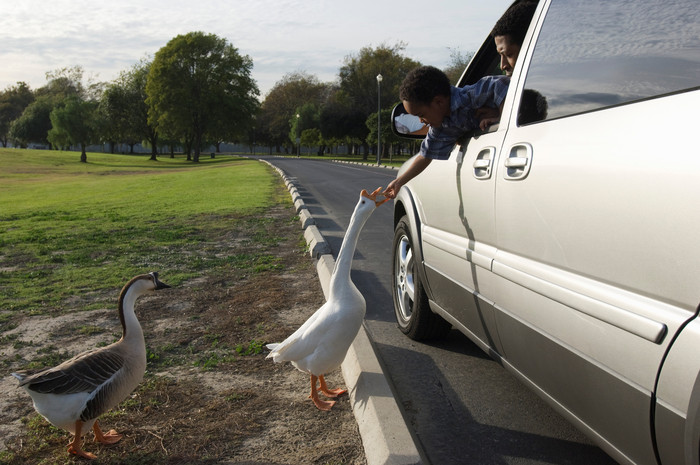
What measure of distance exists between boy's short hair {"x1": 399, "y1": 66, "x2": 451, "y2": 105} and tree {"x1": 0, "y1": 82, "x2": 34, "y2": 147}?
122 metres

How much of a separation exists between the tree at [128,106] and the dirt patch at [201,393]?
2629 inches

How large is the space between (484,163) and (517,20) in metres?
0.92

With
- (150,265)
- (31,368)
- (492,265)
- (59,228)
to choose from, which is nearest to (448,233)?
(492,265)

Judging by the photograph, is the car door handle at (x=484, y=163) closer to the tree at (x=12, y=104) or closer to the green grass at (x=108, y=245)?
the green grass at (x=108, y=245)

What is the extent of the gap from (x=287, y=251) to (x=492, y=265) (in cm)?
586

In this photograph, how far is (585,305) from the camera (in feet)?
6.02

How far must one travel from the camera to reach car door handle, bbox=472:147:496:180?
267 cm

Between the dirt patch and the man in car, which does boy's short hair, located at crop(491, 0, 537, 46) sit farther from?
the dirt patch

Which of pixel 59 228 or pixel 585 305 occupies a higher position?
pixel 585 305

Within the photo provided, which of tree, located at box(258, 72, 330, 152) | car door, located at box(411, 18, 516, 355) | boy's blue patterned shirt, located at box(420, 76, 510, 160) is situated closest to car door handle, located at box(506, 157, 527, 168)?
car door, located at box(411, 18, 516, 355)

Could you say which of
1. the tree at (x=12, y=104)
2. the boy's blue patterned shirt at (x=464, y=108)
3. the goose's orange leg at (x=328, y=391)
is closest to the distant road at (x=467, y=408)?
the goose's orange leg at (x=328, y=391)

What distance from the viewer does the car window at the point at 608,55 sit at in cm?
177

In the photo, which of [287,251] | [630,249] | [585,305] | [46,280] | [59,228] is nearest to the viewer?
[630,249]

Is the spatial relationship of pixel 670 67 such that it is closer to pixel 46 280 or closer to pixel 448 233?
pixel 448 233
